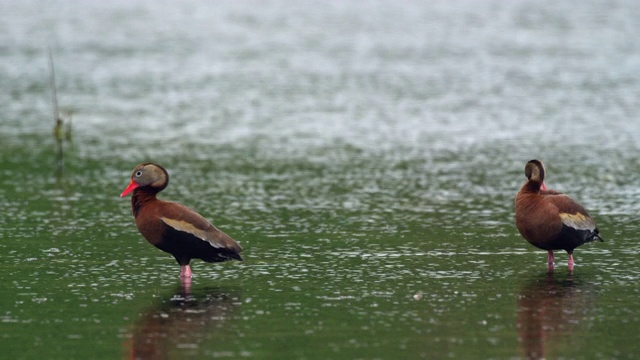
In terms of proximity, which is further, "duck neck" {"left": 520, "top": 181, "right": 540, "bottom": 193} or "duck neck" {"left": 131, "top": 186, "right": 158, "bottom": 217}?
"duck neck" {"left": 520, "top": 181, "right": 540, "bottom": 193}

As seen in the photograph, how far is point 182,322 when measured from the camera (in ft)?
42.7

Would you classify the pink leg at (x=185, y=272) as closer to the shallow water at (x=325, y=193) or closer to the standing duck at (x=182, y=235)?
the standing duck at (x=182, y=235)

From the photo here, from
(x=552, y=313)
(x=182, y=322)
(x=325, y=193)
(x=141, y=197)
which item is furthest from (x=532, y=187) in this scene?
(x=325, y=193)

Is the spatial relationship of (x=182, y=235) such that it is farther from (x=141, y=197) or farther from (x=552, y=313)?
(x=552, y=313)

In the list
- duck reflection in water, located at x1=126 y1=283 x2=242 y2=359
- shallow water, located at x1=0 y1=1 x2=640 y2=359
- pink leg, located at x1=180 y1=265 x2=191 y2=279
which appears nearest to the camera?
duck reflection in water, located at x1=126 y1=283 x2=242 y2=359

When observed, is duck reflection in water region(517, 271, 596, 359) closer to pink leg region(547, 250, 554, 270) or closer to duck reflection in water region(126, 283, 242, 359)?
pink leg region(547, 250, 554, 270)

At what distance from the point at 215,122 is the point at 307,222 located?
12.9m

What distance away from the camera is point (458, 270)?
1562 centimetres

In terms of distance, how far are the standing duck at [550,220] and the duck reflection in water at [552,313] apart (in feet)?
1.37

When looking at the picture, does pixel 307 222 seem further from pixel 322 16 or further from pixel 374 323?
pixel 322 16

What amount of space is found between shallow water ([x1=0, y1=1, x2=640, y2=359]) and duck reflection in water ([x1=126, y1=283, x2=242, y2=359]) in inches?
1.6

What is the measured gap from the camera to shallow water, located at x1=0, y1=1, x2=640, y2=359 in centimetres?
1280

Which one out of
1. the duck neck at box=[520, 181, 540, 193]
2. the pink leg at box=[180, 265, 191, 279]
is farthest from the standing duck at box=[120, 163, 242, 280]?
the duck neck at box=[520, 181, 540, 193]

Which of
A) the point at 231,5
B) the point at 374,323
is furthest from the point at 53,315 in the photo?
the point at 231,5
